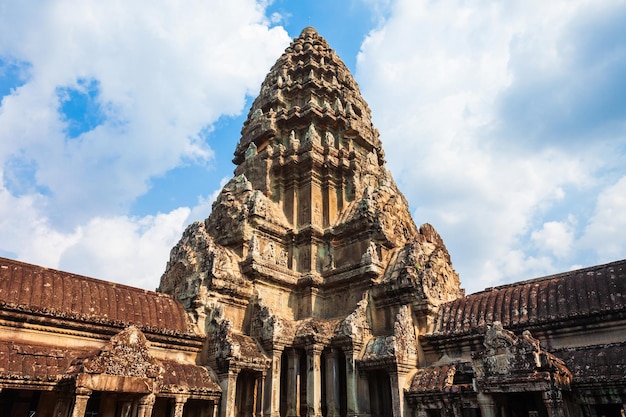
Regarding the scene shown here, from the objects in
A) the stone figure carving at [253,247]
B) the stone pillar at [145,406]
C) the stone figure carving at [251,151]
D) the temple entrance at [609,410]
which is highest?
the stone figure carving at [251,151]

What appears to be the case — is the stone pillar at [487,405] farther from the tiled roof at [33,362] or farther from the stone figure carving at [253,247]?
the tiled roof at [33,362]

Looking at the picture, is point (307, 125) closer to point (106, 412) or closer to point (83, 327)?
point (83, 327)

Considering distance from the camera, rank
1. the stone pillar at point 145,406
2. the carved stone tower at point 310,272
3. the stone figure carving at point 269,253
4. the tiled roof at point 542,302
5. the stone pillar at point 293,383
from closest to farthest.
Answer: the stone pillar at point 145,406 → the tiled roof at point 542,302 → the carved stone tower at point 310,272 → the stone pillar at point 293,383 → the stone figure carving at point 269,253

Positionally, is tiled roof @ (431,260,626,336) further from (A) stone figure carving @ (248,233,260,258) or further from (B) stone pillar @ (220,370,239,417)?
(A) stone figure carving @ (248,233,260,258)

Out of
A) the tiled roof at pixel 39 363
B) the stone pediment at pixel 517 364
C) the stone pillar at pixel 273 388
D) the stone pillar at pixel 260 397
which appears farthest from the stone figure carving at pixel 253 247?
the stone pediment at pixel 517 364

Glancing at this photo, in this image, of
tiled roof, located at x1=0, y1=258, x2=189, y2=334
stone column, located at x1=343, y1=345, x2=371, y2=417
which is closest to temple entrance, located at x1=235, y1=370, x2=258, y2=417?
tiled roof, located at x1=0, y1=258, x2=189, y2=334

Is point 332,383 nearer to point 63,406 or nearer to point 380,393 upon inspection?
point 380,393

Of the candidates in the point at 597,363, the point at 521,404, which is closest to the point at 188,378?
the point at 521,404

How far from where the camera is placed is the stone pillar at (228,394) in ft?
43.3

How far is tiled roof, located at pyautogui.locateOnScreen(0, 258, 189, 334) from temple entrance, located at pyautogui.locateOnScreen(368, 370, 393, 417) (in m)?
6.63

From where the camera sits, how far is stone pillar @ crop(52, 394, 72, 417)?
396 inches

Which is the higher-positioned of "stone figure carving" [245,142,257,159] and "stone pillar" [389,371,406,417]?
"stone figure carving" [245,142,257,159]

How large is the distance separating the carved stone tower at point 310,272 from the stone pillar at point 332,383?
1.9 inches

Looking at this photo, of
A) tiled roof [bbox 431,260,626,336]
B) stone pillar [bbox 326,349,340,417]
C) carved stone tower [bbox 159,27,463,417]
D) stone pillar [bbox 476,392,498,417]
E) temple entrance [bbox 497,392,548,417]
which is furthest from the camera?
stone pillar [bbox 326,349,340,417]
